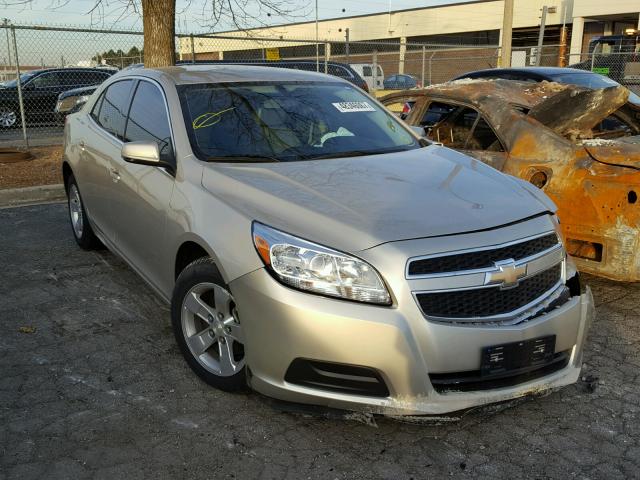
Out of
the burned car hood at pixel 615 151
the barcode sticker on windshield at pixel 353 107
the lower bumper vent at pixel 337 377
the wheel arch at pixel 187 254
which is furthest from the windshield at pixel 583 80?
the lower bumper vent at pixel 337 377

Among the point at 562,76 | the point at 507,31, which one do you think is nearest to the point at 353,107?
the point at 562,76

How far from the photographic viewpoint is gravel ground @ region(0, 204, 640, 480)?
8.84 feet

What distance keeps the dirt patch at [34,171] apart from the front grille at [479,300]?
7.18 metres

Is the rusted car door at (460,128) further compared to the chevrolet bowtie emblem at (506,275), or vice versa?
the rusted car door at (460,128)

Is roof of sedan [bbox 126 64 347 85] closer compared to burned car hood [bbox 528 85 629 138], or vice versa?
roof of sedan [bbox 126 64 347 85]

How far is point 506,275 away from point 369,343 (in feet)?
2.28

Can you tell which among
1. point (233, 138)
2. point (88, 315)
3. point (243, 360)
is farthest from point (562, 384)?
point (88, 315)

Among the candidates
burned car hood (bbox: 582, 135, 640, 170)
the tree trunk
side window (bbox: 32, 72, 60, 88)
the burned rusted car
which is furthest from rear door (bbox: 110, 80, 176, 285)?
side window (bbox: 32, 72, 60, 88)

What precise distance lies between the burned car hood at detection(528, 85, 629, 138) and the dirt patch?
646cm

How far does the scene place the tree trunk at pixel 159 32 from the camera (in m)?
8.46

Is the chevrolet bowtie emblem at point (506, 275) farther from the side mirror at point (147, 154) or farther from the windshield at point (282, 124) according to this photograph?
the side mirror at point (147, 154)

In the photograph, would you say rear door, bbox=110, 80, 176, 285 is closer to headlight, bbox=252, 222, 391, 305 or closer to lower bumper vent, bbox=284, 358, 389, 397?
headlight, bbox=252, 222, 391, 305

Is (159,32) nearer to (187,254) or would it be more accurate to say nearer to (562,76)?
(562,76)

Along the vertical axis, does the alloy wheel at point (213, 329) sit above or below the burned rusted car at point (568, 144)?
below
